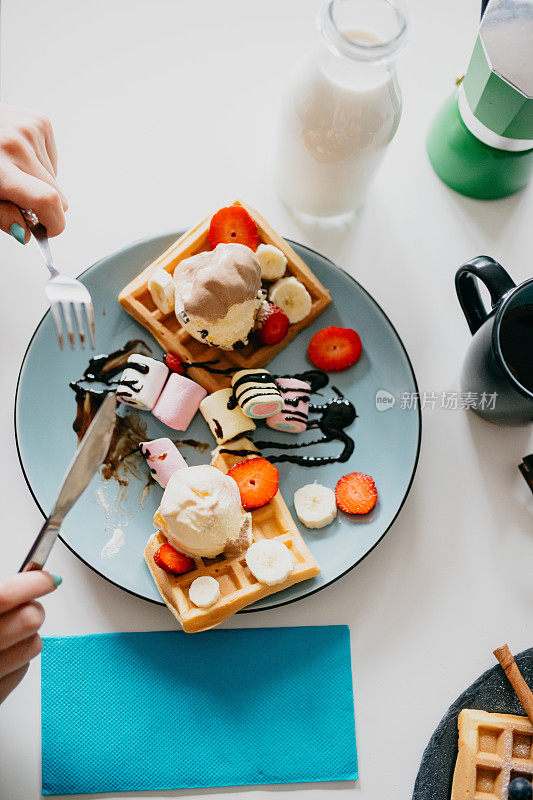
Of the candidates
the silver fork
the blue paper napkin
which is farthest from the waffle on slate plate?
the blue paper napkin

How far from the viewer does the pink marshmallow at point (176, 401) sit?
1.49 m

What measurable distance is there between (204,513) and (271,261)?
0.55m

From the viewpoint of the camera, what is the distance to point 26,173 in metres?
1.36

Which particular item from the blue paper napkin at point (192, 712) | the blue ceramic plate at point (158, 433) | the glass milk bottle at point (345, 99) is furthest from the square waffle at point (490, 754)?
the glass milk bottle at point (345, 99)

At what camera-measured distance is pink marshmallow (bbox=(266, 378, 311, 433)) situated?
1521 millimetres

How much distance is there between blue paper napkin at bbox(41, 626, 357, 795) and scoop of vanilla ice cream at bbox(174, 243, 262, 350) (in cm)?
64

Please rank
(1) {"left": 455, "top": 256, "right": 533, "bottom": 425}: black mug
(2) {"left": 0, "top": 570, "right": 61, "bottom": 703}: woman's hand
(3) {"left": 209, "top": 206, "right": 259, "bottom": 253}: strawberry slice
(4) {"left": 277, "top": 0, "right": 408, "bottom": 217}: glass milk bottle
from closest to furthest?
(2) {"left": 0, "top": 570, "right": 61, "bottom": 703}: woman's hand, (4) {"left": 277, "top": 0, "right": 408, "bottom": 217}: glass milk bottle, (1) {"left": 455, "top": 256, "right": 533, "bottom": 425}: black mug, (3) {"left": 209, "top": 206, "right": 259, "bottom": 253}: strawberry slice

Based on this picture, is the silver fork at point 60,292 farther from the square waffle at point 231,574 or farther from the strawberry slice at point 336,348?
the strawberry slice at point 336,348

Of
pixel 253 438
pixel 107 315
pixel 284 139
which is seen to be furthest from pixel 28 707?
pixel 284 139

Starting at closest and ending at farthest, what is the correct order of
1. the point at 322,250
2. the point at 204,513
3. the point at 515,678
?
the point at 204,513 → the point at 515,678 → the point at 322,250

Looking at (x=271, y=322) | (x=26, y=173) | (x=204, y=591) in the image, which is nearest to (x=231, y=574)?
(x=204, y=591)

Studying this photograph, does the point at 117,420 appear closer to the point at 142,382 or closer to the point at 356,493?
the point at 142,382

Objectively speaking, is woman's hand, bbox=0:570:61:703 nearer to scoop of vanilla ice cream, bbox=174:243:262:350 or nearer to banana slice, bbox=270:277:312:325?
scoop of vanilla ice cream, bbox=174:243:262:350

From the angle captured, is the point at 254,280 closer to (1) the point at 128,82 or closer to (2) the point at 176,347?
(2) the point at 176,347
